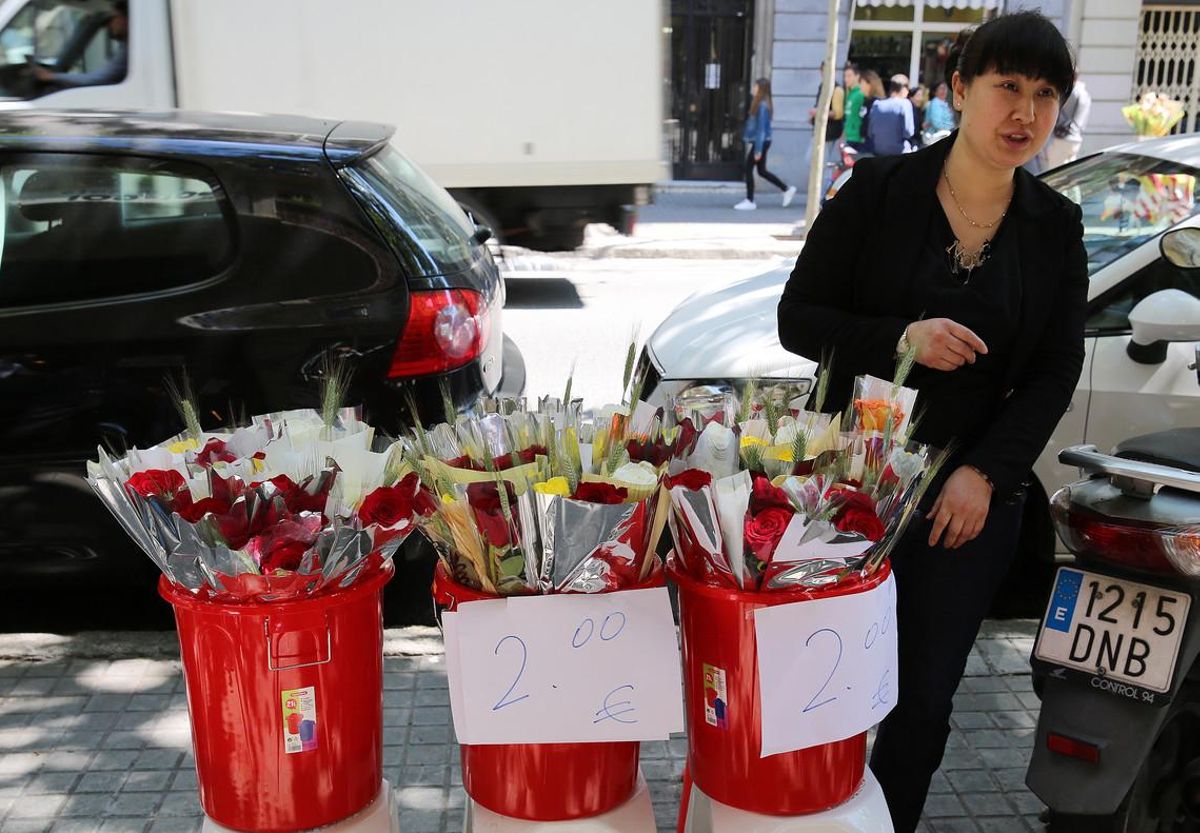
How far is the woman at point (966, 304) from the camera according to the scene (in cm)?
236

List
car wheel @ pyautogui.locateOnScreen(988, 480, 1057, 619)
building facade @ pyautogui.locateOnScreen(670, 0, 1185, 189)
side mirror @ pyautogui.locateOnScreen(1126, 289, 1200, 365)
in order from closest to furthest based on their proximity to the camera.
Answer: side mirror @ pyautogui.locateOnScreen(1126, 289, 1200, 365) → car wheel @ pyautogui.locateOnScreen(988, 480, 1057, 619) → building facade @ pyautogui.locateOnScreen(670, 0, 1185, 189)

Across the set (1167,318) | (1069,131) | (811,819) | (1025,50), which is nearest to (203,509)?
(811,819)

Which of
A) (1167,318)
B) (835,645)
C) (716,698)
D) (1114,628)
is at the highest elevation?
(1167,318)

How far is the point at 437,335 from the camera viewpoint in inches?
161

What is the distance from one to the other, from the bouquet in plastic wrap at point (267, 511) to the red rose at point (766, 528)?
19.9 inches

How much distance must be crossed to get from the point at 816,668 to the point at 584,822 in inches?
18.4

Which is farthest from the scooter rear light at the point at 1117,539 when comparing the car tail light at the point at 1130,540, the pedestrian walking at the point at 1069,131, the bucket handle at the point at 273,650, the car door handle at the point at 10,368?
the pedestrian walking at the point at 1069,131

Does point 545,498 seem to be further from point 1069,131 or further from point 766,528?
point 1069,131

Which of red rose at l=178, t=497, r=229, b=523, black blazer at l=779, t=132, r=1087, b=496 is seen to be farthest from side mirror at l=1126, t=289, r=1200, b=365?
red rose at l=178, t=497, r=229, b=523

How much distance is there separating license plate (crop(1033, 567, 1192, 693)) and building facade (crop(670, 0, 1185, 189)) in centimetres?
1658

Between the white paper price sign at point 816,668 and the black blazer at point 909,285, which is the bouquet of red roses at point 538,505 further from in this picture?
the black blazer at point 909,285

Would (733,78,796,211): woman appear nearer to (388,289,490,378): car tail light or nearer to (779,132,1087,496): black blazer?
(388,289,490,378): car tail light

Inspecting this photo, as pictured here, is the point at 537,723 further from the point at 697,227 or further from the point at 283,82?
the point at 697,227

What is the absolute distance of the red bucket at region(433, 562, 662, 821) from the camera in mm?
1956
